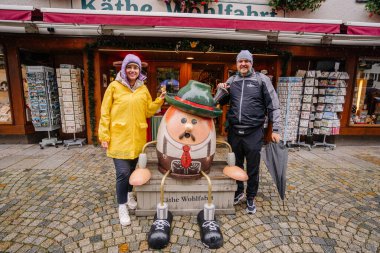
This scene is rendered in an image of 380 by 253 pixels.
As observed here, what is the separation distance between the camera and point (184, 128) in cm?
256

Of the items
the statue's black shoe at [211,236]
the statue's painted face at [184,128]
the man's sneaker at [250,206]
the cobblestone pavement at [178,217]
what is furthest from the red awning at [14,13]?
the man's sneaker at [250,206]

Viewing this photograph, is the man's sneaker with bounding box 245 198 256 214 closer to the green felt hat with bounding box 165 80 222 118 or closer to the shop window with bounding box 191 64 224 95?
the green felt hat with bounding box 165 80 222 118

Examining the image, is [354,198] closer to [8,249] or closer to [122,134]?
[122,134]

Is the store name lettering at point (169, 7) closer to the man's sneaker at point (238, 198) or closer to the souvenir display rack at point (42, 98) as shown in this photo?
the souvenir display rack at point (42, 98)

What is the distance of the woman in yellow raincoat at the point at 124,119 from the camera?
2.63 m

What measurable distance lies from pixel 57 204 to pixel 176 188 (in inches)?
71.7

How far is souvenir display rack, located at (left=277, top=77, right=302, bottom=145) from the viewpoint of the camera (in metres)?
5.91

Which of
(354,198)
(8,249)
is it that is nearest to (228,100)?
(354,198)

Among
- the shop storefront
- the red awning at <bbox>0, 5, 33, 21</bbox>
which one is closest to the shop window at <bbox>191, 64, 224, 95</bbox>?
the shop storefront

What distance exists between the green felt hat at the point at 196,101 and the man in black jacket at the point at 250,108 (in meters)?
0.43

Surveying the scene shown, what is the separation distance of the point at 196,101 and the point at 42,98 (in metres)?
5.09

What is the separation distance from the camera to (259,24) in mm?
4438

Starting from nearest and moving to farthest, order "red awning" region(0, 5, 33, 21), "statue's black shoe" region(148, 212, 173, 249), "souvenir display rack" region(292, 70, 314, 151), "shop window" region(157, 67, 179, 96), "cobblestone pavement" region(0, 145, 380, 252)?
1. "statue's black shoe" region(148, 212, 173, 249)
2. "cobblestone pavement" region(0, 145, 380, 252)
3. "red awning" region(0, 5, 33, 21)
4. "souvenir display rack" region(292, 70, 314, 151)
5. "shop window" region(157, 67, 179, 96)

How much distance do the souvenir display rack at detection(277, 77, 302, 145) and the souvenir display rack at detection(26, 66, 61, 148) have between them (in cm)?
613
